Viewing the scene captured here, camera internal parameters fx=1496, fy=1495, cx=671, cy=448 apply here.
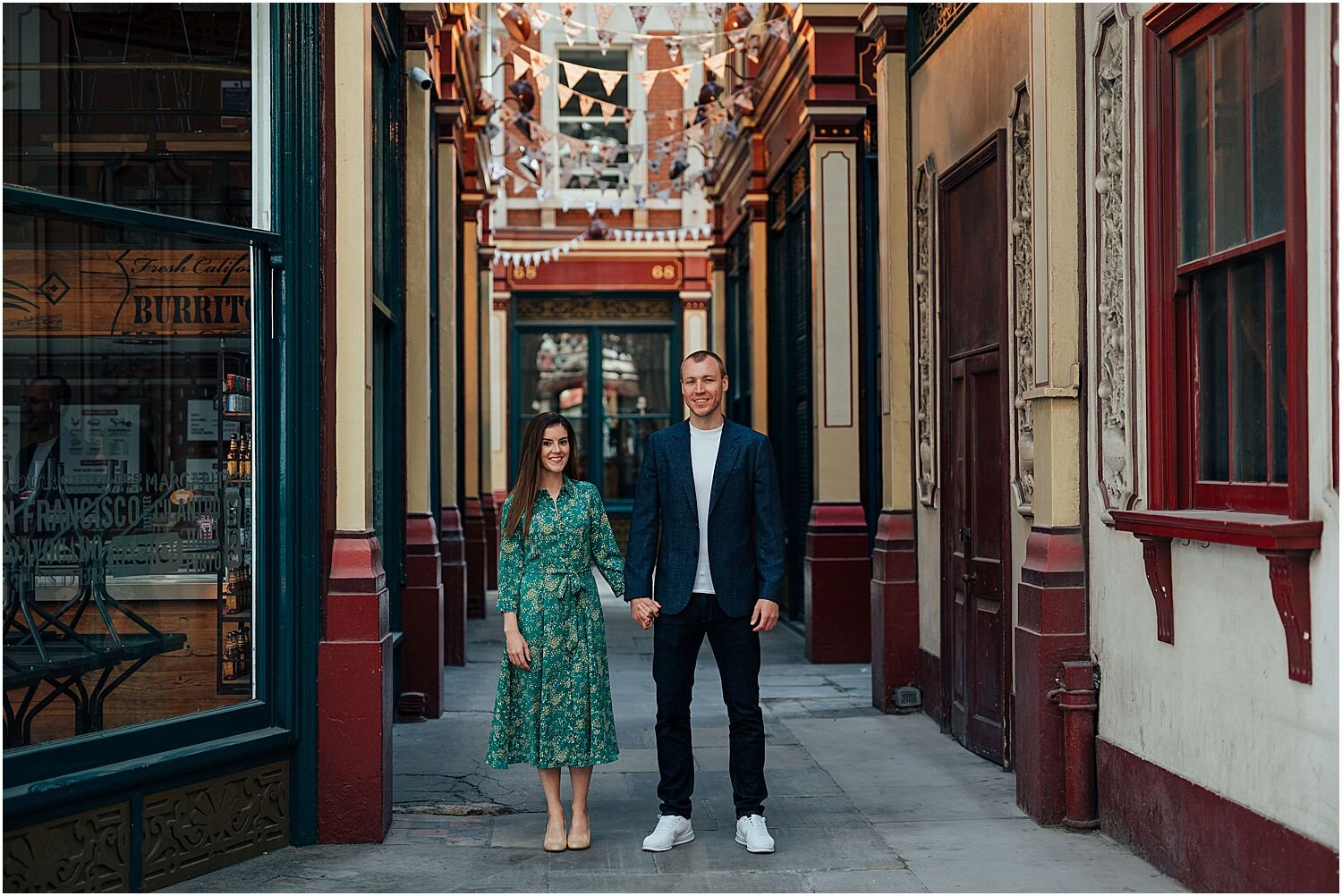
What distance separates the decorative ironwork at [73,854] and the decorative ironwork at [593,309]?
1767 centimetres

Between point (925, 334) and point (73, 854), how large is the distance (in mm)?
5790

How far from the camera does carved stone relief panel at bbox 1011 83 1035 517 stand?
23.2 feet

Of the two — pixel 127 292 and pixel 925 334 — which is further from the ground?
pixel 925 334

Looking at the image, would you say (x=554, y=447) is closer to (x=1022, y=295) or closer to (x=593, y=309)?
(x=1022, y=295)

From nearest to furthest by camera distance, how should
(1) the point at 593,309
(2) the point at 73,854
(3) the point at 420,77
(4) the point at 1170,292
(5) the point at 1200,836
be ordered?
1. (2) the point at 73,854
2. (5) the point at 1200,836
3. (4) the point at 1170,292
4. (3) the point at 420,77
5. (1) the point at 593,309

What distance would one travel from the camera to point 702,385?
19.2ft

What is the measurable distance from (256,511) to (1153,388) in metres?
3.47

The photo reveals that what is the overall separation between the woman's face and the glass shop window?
3.72ft

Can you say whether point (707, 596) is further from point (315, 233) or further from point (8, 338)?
point (8, 338)

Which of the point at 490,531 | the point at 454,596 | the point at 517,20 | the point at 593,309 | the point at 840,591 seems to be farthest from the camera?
the point at 593,309

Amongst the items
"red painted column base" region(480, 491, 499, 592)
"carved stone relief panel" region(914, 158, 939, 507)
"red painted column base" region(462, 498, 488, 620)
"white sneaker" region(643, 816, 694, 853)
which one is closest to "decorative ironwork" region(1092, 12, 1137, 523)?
"white sneaker" region(643, 816, 694, 853)

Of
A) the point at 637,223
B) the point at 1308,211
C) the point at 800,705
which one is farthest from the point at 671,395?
the point at 1308,211

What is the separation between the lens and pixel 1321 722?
427 cm

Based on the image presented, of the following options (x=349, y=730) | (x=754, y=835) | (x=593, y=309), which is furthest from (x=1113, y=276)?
(x=593, y=309)
